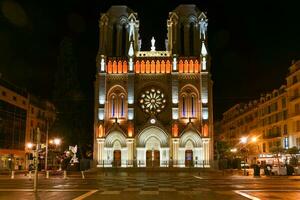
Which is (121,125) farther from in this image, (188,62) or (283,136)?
(283,136)

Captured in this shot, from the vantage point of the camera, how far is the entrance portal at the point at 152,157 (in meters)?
74.6

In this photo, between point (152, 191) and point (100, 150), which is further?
point (100, 150)

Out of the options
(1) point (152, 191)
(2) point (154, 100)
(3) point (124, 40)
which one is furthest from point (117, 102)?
(1) point (152, 191)

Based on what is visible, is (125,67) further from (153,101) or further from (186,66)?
(186,66)

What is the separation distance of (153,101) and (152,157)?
9391 millimetres

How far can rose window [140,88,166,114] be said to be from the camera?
250 ft

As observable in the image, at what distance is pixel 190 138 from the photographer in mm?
74312

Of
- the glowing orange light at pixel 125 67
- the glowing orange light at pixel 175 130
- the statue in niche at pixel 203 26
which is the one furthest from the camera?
the statue in niche at pixel 203 26

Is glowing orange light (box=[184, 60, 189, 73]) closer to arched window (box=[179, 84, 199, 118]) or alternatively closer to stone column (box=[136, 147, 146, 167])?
arched window (box=[179, 84, 199, 118])

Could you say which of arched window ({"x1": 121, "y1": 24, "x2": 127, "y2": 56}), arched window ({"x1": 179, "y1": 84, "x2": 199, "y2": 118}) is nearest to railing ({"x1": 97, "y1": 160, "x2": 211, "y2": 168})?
arched window ({"x1": 179, "y1": 84, "x2": 199, "y2": 118})

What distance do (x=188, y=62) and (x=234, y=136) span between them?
47.8m

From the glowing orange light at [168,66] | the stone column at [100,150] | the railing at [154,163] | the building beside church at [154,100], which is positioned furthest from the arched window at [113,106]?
the glowing orange light at [168,66]

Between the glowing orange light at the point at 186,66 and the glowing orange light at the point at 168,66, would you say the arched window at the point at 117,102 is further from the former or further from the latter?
the glowing orange light at the point at 186,66

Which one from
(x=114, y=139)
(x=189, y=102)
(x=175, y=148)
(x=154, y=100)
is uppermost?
(x=154, y=100)
